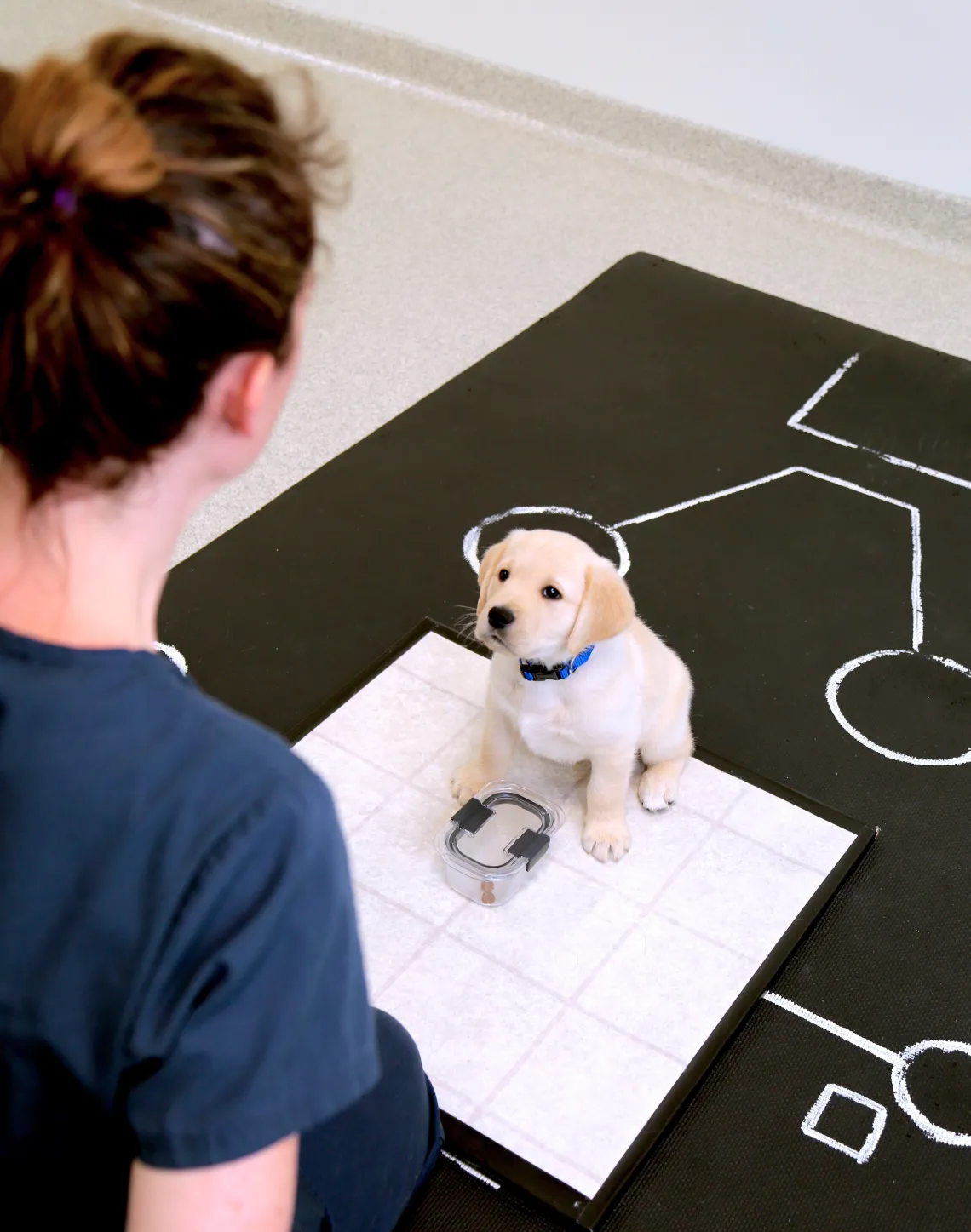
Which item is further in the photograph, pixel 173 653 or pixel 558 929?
pixel 173 653

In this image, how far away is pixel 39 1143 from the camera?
0.73 metres

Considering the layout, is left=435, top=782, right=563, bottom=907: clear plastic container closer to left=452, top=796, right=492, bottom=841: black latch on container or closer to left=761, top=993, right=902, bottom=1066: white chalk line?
left=452, top=796, right=492, bottom=841: black latch on container

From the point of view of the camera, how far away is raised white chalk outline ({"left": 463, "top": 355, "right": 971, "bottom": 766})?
1.77 meters

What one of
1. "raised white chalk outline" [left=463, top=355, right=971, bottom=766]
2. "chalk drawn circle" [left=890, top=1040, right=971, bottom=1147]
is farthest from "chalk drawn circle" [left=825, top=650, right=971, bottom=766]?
"chalk drawn circle" [left=890, top=1040, right=971, bottom=1147]

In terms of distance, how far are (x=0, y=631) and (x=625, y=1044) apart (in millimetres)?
942

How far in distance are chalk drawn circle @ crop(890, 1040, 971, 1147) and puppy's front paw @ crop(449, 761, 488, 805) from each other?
0.55 m

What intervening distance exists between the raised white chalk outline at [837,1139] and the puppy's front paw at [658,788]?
378 millimetres

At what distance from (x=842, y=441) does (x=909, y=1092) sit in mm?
1204

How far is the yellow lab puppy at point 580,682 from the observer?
138 cm

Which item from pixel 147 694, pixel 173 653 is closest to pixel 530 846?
pixel 173 653

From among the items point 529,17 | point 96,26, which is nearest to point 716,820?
point 529,17

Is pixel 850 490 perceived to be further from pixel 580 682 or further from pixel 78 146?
pixel 78 146

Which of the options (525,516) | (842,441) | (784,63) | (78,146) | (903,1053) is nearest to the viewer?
(78,146)

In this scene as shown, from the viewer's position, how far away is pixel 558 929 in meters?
1.51
